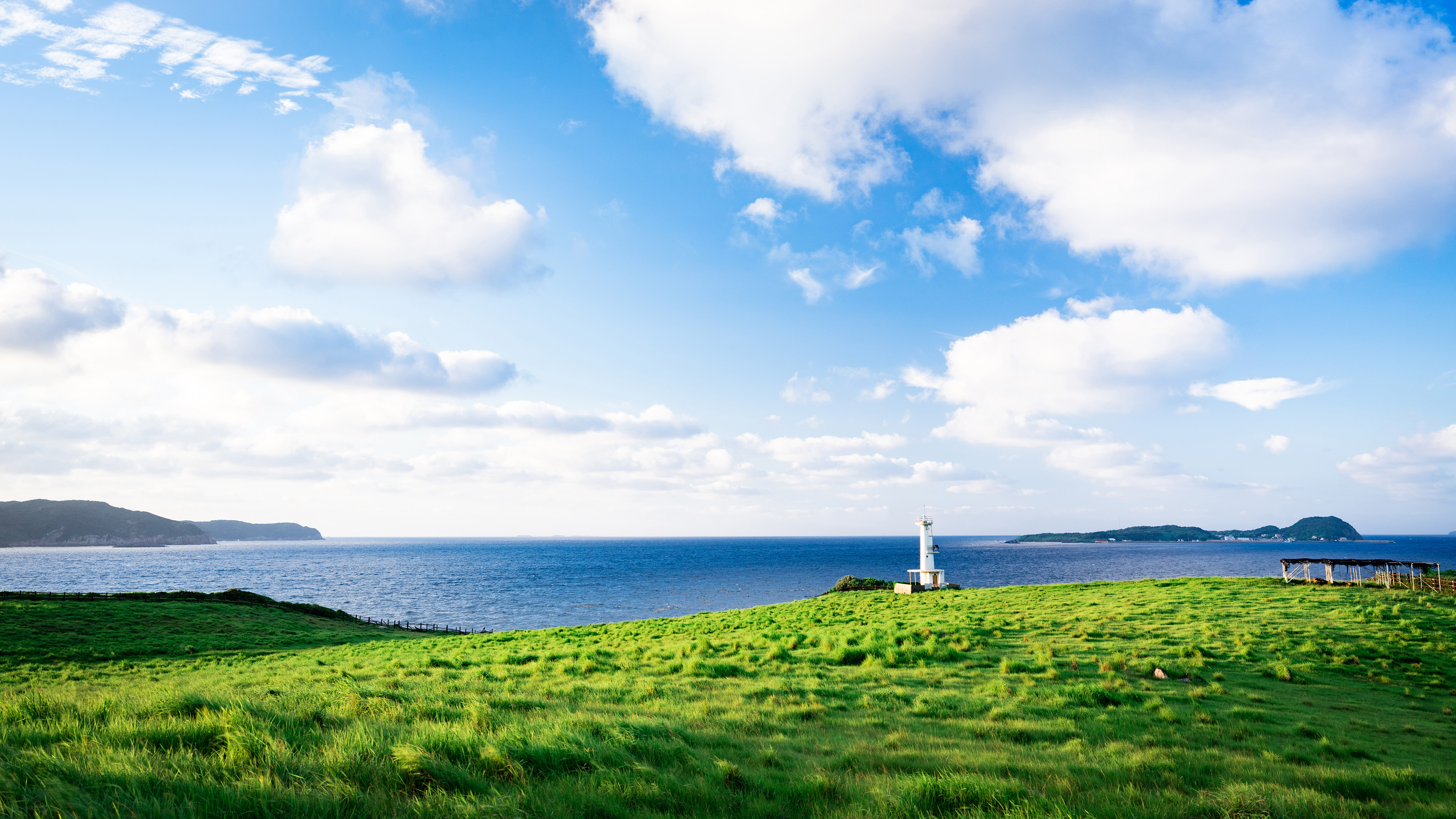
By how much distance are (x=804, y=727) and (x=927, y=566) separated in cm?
5546

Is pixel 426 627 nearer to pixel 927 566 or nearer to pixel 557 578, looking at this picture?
pixel 927 566

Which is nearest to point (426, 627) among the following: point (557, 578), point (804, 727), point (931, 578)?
point (931, 578)

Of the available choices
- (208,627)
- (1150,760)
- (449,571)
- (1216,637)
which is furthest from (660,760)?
(449,571)

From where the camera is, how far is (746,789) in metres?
6.80

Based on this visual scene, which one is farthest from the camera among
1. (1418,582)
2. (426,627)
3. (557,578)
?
(557,578)

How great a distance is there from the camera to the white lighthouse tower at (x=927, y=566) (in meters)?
53.2

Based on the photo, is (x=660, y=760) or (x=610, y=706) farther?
(x=610, y=706)

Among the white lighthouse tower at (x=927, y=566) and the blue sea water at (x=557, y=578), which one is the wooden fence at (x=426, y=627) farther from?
the white lighthouse tower at (x=927, y=566)

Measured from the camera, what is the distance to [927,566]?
6144 cm

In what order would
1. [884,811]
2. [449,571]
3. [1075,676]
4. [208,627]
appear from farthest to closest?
[449,571], [208,627], [1075,676], [884,811]

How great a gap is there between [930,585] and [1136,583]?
52.8ft

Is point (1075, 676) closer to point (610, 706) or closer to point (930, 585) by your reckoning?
point (610, 706)

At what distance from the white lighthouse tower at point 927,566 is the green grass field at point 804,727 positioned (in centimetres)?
2797

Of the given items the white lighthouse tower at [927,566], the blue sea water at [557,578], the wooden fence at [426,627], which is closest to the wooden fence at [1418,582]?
the white lighthouse tower at [927,566]
